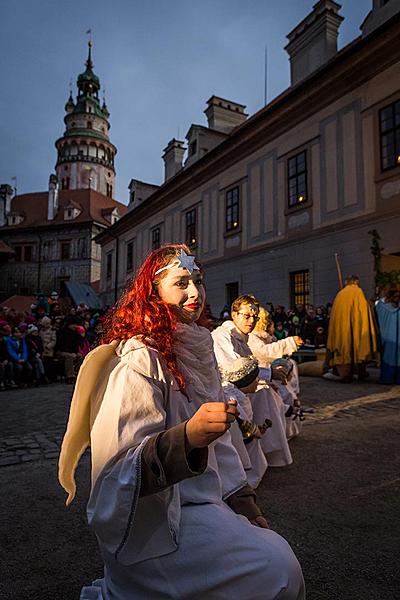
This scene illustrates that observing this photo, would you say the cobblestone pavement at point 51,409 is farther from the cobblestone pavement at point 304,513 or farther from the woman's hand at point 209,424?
the woman's hand at point 209,424

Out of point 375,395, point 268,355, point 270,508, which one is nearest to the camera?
point 270,508

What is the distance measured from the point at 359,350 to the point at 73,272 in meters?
40.8

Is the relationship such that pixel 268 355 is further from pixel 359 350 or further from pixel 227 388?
pixel 359 350

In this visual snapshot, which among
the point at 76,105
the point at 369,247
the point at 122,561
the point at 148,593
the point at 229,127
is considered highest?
the point at 76,105

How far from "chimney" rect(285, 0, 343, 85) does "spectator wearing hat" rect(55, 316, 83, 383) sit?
1393cm

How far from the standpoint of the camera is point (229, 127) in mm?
25109

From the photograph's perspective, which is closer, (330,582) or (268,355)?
(330,582)

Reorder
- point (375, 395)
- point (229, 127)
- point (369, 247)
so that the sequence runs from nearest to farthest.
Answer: point (375, 395) → point (369, 247) → point (229, 127)

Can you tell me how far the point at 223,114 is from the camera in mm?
24969

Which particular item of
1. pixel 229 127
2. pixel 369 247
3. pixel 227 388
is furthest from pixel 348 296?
pixel 229 127

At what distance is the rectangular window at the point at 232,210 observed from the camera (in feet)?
62.5

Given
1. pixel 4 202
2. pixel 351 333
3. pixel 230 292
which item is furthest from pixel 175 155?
pixel 4 202

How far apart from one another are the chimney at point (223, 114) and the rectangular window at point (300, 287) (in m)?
12.9

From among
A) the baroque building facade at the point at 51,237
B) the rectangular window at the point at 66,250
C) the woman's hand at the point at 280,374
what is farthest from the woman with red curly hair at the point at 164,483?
the rectangular window at the point at 66,250
